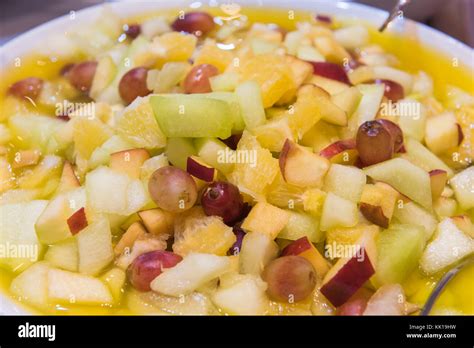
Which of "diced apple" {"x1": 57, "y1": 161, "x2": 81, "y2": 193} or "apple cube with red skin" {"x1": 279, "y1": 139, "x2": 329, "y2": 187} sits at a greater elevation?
"apple cube with red skin" {"x1": 279, "y1": 139, "x2": 329, "y2": 187}

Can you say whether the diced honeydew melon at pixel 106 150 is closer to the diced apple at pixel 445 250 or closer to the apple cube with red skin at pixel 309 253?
the apple cube with red skin at pixel 309 253

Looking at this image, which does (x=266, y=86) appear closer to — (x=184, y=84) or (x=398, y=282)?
(x=184, y=84)

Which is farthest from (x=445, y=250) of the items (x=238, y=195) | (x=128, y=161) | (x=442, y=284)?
(x=128, y=161)

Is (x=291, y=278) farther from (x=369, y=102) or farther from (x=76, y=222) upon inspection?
(x=369, y=102)

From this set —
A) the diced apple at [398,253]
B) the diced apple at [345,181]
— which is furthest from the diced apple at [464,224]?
the diced apple at [345,181]

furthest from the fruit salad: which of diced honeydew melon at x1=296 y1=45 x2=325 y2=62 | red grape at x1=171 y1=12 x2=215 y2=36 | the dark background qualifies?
the dark background

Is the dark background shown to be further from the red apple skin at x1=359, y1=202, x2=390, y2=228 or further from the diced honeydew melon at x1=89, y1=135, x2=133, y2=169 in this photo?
the red apple skin at x1=359, y1=202, x2=390, y2=228
